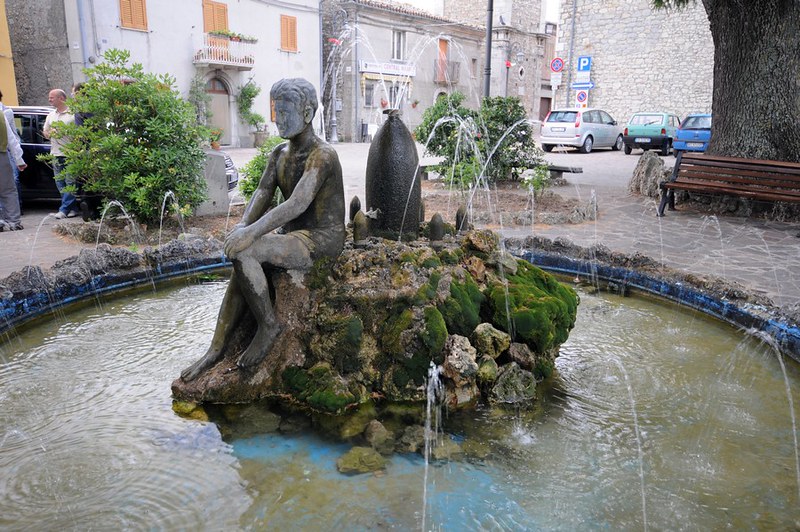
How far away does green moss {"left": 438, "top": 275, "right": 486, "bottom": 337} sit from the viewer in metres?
3.95

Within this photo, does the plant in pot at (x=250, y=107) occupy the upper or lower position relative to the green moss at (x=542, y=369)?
upper

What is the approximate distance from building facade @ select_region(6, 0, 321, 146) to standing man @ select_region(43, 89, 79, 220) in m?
10.5

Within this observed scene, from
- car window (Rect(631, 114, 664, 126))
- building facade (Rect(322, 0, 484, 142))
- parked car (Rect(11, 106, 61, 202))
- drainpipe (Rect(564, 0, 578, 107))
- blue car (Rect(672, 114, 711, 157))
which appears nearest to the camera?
parked car (Rect(11, 106, 61, 202))

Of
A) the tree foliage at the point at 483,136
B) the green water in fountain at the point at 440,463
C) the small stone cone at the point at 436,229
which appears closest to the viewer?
the green water in fountain at the point at 440,463

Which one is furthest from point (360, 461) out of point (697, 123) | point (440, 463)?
point (697, 123)

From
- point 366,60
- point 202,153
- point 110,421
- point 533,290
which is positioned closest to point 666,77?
point 366,60

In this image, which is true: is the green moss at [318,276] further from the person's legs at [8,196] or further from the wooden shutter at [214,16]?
the wooden shutter at [214,16]

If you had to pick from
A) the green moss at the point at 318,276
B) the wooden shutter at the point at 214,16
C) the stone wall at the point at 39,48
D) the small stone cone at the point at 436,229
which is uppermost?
the wooden shutter at the point at 214,16

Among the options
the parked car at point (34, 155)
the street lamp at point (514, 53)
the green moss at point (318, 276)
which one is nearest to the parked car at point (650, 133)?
the street lamp at point (514, 53)

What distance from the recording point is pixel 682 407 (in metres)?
3.77

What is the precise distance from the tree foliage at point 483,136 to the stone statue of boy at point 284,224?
8044mm

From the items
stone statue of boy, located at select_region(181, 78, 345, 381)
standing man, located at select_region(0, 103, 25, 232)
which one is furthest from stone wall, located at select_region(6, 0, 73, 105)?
stone statue of boy, located at select_region(181, 78, 345, 381)

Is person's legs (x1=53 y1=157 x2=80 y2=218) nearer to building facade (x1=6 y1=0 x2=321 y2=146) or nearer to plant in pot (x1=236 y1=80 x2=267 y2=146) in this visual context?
building facade (x1=6 y1=0 x2=321 y2=146)

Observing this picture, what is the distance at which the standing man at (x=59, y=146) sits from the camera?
28.3 ft
